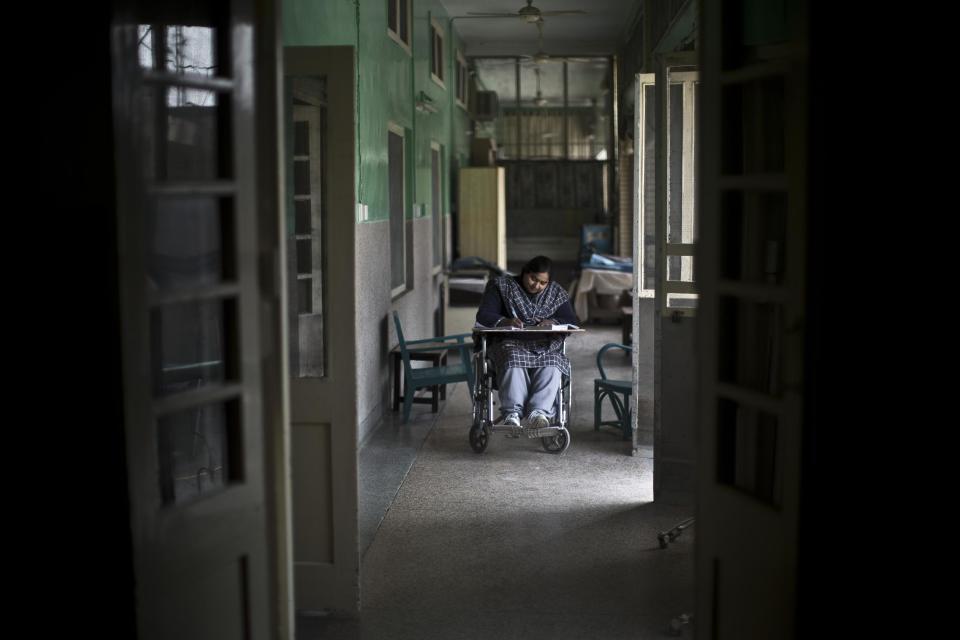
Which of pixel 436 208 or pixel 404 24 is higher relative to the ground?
pixel 404 24

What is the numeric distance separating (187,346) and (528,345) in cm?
309

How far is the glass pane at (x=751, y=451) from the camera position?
285 cm

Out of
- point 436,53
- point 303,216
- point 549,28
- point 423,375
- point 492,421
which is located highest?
point 549,28

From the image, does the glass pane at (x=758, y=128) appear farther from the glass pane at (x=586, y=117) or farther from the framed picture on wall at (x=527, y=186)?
the glass pane at (x=586, y=117)

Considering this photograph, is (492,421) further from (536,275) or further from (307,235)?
(307,235)

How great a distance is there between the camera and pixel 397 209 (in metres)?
9.22

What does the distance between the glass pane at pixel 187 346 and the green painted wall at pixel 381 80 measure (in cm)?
162

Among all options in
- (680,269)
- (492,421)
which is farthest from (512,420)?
(680,269)

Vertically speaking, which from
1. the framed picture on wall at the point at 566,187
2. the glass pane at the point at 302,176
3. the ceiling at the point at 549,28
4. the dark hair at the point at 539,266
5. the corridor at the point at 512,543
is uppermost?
the ceiling at the point at 549,28

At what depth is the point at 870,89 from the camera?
7.52ft

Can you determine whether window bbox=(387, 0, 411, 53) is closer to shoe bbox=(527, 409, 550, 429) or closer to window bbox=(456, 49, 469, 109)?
shoe bbox=(527, 409, 550, 429)

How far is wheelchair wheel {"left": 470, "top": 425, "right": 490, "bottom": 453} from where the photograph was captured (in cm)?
674

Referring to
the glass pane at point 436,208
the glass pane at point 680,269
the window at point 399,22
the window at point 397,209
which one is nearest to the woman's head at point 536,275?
the glass pane at point 680,269

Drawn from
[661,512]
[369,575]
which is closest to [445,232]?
[661,512]
